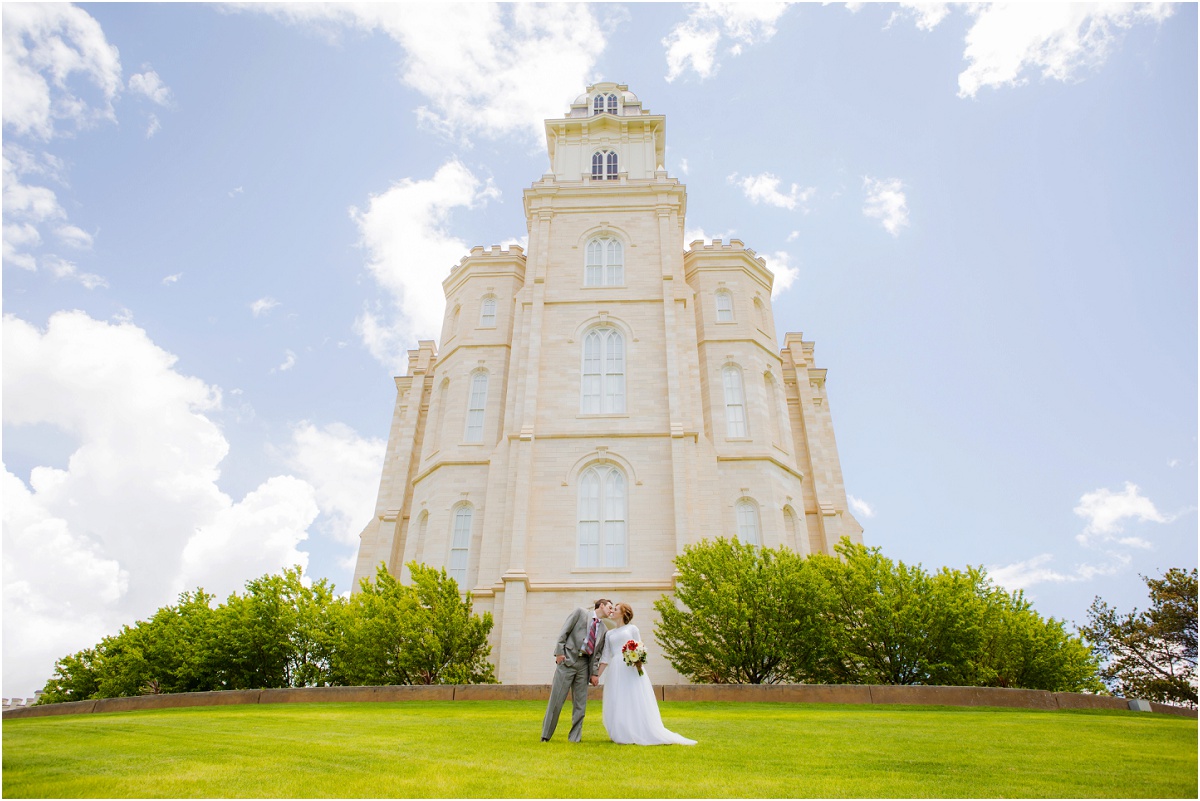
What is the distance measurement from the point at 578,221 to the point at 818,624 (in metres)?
20.7

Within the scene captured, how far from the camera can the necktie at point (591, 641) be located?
8602mm

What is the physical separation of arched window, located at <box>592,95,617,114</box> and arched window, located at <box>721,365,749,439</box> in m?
16.7

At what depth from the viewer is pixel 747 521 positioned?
27.0 meters

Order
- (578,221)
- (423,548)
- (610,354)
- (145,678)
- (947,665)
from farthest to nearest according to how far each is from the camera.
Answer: (578,221)
(610,354)
(423,548)
(145,678)
(947,665)

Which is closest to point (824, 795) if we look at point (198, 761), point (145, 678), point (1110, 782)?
point (1110, 782)

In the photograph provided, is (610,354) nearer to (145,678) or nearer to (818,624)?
(818,624)

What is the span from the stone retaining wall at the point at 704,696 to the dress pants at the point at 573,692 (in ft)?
21.1

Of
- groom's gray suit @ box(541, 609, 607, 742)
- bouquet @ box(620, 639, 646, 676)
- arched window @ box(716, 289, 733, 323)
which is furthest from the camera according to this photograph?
arched window @ box(716, 289, 733, 323)

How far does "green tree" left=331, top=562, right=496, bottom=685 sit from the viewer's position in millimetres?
18219

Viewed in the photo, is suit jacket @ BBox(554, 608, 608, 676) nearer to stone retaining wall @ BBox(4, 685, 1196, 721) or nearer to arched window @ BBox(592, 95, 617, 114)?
stone retaining wall @ BBox(4, 685, 1196, 721)

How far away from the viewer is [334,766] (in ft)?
22.1

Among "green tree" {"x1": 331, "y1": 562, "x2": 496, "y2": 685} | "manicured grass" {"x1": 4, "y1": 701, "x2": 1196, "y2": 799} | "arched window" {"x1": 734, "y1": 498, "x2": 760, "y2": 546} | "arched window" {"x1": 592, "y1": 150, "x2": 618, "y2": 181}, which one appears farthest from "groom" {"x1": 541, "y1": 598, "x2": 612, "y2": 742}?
"arched window" {"x1": 592, "y1": 150, "x2": 618, "y2": 181}

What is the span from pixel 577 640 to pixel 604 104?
117ft

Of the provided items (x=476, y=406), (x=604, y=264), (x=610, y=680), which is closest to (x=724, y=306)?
(x=604, y=264)
